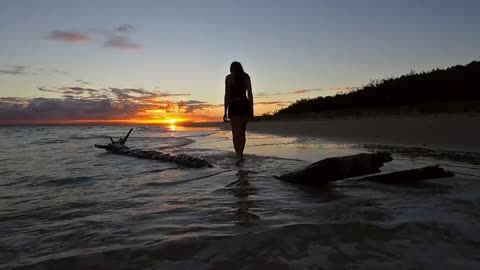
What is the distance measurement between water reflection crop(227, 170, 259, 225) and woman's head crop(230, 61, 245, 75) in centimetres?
281

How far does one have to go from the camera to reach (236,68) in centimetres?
785

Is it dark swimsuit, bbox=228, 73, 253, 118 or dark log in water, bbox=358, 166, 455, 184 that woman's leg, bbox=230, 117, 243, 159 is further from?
dark log in water, bbox=358, 166, 455, 184

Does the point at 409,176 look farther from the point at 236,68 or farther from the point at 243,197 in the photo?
the point at 236,68

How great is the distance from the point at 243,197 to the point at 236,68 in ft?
14.6

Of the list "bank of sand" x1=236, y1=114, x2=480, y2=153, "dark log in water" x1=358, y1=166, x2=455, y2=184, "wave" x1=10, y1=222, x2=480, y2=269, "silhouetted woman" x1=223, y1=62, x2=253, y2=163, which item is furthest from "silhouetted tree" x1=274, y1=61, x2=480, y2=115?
"wave" x1=10, y1=222, x2=480, y2=269

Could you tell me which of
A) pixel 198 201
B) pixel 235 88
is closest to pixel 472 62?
pixel 235 88

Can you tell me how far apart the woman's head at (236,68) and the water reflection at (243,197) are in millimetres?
2806

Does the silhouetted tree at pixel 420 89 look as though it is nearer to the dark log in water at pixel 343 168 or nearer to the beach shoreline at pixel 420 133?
the beach shoreline at pixel 420 133

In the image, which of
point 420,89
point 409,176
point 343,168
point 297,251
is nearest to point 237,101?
point 343,168

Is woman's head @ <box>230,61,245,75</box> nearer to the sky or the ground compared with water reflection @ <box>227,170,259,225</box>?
nearer to the sky

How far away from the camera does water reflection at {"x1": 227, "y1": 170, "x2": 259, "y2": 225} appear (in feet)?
9.94

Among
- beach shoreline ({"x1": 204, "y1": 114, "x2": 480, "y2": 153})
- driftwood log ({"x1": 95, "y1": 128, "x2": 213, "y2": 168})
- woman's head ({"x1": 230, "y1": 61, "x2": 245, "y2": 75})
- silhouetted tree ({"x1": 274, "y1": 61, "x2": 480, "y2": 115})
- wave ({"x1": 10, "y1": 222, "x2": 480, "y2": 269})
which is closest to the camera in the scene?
wave ({"x1": 10, "y1": 222, "x2": 480, "y2": 269})

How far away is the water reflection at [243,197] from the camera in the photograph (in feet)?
9.94

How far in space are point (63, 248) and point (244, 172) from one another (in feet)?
11.5
